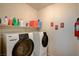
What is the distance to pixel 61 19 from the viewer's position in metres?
2.06

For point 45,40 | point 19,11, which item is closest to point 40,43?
point 45,40

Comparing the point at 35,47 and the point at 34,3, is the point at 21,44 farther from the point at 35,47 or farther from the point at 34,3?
the point at 34,3

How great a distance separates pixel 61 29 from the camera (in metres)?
2.07

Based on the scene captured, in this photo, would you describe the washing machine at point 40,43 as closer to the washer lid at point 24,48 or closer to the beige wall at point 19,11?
the washer lid at point 24,48

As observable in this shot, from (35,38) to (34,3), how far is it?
0.48m

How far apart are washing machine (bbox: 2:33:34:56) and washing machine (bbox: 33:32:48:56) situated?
6cm

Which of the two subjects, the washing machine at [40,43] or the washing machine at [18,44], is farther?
the washing machine at [40,43]

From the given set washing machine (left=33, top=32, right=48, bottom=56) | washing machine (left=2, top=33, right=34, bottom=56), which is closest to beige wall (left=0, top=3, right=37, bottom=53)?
washing machine (left=2, top=33, right=34, bottom=56)

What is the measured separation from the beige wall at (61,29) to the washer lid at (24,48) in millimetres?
255

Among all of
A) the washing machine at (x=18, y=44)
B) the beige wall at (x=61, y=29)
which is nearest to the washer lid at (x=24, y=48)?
the washing machine at (x=18, y=44)

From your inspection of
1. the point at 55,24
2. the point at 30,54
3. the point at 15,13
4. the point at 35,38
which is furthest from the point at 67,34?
the point at 15,13

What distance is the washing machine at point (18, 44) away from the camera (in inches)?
77.6

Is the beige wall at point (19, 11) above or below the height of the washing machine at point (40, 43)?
above

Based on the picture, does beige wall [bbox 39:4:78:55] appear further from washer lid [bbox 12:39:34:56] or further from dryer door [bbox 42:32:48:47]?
washer lid [bbox 12:39:34:56]
